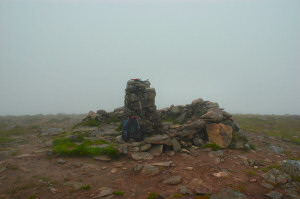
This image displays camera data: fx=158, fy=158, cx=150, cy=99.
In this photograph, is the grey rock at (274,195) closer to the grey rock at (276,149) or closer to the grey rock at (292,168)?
the grey rock at (292,168)

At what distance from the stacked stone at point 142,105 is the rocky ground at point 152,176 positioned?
4.68 metres

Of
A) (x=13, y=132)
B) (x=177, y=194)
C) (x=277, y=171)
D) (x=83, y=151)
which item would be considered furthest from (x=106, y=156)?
(x=13, y=132)

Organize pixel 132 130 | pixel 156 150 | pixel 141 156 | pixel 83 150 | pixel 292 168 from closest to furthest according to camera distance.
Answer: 1. pixel 292 168
2. pixel 141 156
3. pixel 83 150
4. pixel 156 150
5. pixel 132 130

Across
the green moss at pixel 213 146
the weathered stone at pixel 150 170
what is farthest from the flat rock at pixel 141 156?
the green moss at pixel 213 146

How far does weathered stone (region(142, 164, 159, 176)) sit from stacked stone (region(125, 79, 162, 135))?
6338 millimetres

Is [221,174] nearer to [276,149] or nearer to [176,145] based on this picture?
[176,145]

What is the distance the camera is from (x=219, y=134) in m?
13.2

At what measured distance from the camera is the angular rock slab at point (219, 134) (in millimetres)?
12545

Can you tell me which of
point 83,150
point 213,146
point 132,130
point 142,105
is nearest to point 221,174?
point 213,146

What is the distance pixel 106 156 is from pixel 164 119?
42.4 feet

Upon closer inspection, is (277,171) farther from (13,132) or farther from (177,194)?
(13,132)

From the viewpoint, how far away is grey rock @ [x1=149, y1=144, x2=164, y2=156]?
452 inches

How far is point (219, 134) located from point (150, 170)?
730cm

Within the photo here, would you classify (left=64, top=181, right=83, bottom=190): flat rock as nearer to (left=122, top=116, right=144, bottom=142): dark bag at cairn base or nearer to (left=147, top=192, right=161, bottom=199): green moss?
(left=147, top=192, right=161, bottom=199): green moss
